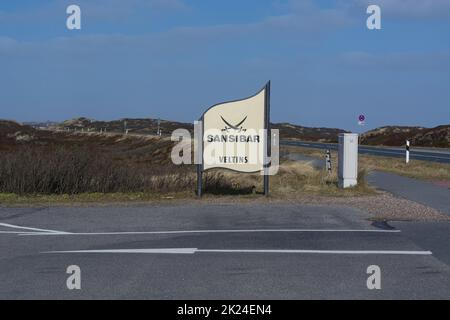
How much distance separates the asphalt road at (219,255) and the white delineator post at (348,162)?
4.61 meters

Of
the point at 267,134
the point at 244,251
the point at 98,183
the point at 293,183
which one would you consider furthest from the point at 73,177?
the point at 244,251

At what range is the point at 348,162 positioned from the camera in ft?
60.7

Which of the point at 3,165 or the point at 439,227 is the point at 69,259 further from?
the point at 3,165

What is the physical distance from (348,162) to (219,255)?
33.3 ft

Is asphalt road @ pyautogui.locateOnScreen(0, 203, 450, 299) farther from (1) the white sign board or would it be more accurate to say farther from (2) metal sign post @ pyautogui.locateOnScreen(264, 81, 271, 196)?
(1) the white sign board

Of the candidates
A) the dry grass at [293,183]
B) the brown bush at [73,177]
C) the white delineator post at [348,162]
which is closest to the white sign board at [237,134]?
the dry grass at [293,183]

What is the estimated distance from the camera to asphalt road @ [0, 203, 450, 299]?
716cm

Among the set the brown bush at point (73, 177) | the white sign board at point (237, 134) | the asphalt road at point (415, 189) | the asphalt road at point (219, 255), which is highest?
the white sign board at point (237, 134)

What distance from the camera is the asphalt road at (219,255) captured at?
7.16 metres

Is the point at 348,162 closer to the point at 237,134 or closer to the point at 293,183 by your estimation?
the point at 293,183

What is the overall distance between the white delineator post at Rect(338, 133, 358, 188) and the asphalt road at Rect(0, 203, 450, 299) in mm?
4609

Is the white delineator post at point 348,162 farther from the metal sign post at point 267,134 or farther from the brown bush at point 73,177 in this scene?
the brown bush at point 73,177

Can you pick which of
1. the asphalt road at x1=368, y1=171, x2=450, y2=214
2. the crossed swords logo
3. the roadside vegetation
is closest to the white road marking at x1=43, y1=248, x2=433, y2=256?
the asphalt road at x1=368, y1=171, x2=450, y2=214

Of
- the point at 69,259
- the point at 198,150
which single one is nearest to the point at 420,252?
the point at 69,259
